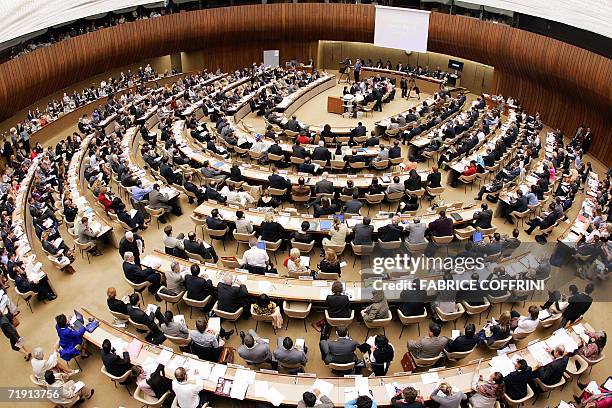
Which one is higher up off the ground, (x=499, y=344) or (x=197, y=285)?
(x=197, y=285)

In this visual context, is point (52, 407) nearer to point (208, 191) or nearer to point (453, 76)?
point (208, 191)

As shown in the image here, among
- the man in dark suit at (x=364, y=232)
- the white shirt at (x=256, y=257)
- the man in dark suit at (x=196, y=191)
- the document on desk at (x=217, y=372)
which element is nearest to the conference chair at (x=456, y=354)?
the man in dark suit at (x=364, y=232)

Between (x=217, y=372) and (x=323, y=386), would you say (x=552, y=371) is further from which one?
(x=217, y=372)

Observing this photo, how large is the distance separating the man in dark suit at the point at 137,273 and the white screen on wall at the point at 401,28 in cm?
2372

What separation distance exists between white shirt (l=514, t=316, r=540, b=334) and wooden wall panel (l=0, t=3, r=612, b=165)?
14.2 m

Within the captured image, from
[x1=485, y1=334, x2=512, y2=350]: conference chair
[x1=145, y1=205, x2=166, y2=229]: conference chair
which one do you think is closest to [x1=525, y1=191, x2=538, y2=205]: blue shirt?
[x1=485, y1=334, x2=512, y2=350]: conference chair

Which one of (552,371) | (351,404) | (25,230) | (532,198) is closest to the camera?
(351,404)

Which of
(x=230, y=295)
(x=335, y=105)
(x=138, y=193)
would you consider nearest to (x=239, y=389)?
(x=230, y=295)

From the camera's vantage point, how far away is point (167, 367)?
27.1 ft

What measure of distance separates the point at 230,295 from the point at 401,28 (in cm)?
2451

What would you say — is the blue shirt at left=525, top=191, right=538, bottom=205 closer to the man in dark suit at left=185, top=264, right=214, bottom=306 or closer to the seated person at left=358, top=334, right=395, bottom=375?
the seated person at left=358, top=334, right=395, bottom=375

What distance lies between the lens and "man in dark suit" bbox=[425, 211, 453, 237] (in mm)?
11844

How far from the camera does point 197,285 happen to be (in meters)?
9.79

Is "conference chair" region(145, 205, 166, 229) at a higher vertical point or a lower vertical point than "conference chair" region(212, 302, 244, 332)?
lower
